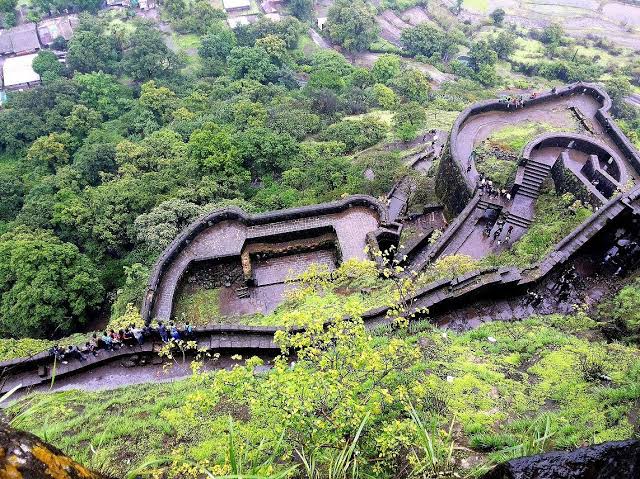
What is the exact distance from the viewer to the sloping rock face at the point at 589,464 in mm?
5480

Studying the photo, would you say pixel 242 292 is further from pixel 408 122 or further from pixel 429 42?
pixel 429 42

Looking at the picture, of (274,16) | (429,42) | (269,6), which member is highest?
(269,6)

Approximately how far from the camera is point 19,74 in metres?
65.3

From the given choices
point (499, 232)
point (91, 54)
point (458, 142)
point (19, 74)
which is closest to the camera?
point (499, 232)

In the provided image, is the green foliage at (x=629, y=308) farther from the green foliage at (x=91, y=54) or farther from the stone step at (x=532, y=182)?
the green foliage at (x=91, y=54)

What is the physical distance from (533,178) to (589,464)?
23.0 metres

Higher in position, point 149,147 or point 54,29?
point 54,29

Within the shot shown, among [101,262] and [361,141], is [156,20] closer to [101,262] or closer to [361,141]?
[361,141]

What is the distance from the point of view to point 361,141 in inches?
1634

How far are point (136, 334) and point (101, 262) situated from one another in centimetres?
1825

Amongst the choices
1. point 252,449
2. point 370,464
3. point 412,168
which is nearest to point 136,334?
point 252,449

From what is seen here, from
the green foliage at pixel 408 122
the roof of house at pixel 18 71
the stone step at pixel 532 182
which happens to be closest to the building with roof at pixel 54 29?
the roof of house at pixel 18 71

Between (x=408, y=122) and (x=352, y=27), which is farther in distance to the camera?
(x=352, y=27)

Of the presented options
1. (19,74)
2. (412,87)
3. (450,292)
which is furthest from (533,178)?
(19,74)
